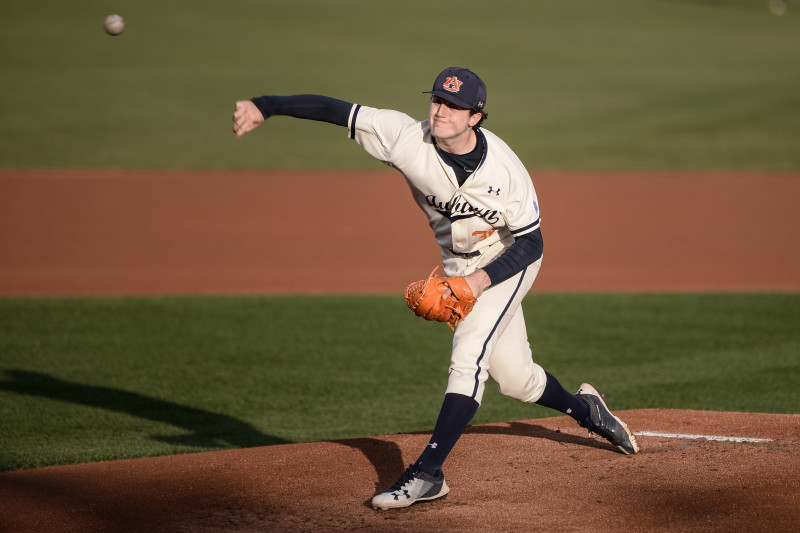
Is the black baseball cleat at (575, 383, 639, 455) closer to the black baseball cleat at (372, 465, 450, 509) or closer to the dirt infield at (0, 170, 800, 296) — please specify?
the black baseball cleat at (372, 465, 450, 509)

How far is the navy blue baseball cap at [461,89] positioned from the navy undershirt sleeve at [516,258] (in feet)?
2.13

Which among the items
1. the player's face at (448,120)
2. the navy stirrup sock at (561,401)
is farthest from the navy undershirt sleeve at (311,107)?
the navy stirrup sock at (561,401)

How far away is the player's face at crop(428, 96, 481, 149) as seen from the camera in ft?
14.3

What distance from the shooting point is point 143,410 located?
6531 millimetres

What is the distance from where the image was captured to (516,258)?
441 cm

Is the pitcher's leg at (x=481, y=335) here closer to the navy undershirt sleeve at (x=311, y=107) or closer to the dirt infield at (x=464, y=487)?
the dirt infield at (x=464, y=487)

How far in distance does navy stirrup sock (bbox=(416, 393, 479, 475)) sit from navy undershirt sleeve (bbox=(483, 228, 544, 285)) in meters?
0.56

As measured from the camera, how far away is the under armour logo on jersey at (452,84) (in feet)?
14.2

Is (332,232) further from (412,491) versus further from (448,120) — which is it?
(412,491)

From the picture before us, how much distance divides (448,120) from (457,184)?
0.30 m

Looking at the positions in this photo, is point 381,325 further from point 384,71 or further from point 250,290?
point 384,71

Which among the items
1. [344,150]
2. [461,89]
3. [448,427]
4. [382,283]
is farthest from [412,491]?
[344,150]

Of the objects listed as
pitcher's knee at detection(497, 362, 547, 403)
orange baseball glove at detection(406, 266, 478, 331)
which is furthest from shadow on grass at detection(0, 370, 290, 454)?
orange baseball glove at detection(406, 266, 478, 331)

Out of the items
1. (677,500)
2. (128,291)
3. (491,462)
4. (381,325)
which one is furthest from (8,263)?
(677,500)
